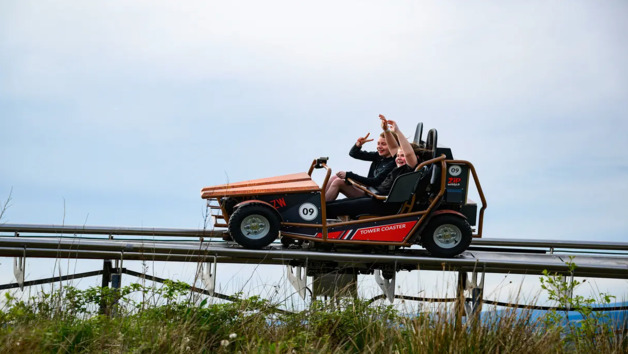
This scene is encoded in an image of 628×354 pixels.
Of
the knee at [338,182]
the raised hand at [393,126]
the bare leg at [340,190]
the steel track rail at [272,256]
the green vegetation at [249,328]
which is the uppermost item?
the raised hand at [393,126]

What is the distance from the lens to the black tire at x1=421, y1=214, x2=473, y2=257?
948cm

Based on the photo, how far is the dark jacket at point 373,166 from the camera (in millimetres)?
9743

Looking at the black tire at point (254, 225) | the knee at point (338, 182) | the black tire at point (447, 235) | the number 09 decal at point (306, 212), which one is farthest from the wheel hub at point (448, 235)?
the black tire at point (254, 225)

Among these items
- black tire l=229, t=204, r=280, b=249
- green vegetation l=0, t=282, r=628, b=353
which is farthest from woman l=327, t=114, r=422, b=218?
green vegetation l=0, t=282, r=628, b=353

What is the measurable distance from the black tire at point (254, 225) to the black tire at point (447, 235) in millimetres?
2089

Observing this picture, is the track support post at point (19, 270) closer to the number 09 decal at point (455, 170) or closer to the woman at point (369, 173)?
the woman at point (369, 173)

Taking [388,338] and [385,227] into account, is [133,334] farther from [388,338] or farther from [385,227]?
[385,227]

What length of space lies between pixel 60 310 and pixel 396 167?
16.0ft

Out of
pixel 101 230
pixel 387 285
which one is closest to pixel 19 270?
pixel 101 230

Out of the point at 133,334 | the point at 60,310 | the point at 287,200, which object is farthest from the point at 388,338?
the point at 287,200

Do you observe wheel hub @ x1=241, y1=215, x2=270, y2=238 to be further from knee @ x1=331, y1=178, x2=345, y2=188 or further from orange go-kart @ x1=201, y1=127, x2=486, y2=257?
knee @ x1=331, y1=178, x2=345, y2=188

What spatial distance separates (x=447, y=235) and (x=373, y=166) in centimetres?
155

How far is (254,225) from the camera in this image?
9.25m

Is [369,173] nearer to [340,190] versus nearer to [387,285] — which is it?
[340,190]
